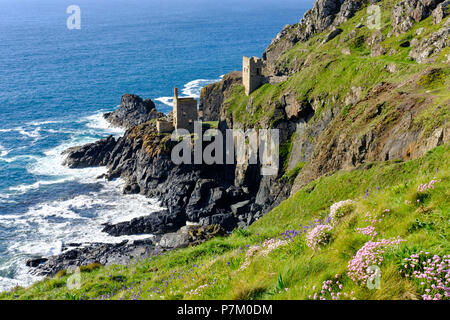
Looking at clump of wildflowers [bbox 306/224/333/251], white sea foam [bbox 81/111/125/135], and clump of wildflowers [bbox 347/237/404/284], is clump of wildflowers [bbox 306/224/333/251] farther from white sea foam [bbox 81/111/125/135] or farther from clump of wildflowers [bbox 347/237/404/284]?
white sea foam [bbox 81/111/125/135]

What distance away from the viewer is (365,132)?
41719 millimetres

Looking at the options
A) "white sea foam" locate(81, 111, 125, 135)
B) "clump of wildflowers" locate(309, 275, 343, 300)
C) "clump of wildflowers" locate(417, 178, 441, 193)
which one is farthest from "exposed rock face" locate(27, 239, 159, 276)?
"white sea foam" locate(81, 111, 125, 135)

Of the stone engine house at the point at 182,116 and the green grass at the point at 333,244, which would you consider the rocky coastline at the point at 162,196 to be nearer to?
the stone engine house at the point at 182,116

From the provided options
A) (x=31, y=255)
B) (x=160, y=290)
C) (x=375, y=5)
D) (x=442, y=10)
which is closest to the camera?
(x=160, y=290)

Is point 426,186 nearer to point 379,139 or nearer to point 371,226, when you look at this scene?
→ point 371,226

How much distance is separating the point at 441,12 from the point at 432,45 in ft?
35.5

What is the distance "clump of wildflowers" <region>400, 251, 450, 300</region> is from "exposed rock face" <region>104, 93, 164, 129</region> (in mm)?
94146

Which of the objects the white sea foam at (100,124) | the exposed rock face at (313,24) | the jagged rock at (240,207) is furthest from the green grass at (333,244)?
the white sea foam at (100,124)

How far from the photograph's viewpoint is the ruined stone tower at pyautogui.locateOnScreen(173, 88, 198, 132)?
242 ft

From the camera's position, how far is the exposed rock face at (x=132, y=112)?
332ft

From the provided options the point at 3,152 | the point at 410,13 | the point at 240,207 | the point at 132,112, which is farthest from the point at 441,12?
the point at 3,152

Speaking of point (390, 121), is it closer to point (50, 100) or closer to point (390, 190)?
point (390, 190)

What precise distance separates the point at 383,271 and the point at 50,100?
133817 millimetres
